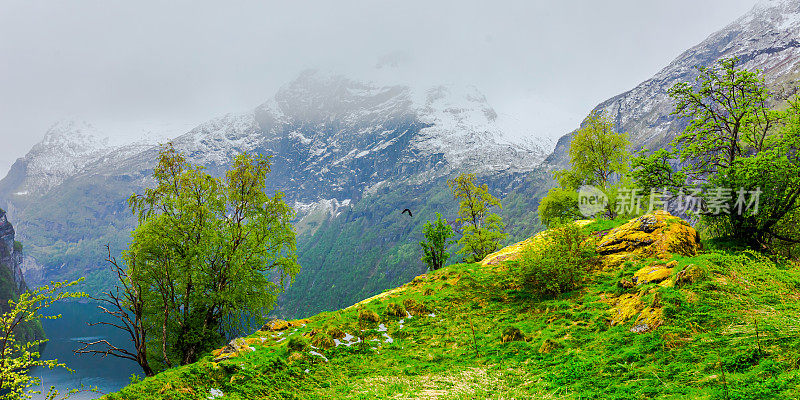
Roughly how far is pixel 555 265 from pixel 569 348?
626 cm

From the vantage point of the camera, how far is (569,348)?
1123cm

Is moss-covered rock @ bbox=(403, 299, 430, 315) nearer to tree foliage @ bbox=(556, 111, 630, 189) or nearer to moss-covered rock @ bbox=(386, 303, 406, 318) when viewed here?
moss-covered rock @ bbox=(386, 303, 406, 318)

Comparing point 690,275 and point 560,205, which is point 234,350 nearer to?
point 690,275

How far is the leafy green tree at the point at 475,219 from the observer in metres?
44.9

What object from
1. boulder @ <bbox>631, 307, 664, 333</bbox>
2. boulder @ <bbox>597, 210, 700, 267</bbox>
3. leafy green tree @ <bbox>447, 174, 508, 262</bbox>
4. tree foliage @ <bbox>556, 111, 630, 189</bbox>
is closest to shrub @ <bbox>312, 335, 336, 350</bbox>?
boulder @ <bbox>631, 307, 664, 333</bbox>

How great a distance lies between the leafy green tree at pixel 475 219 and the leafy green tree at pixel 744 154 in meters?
23.9

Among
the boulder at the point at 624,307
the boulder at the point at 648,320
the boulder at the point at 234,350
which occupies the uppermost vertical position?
the boulder at the point at 234,350

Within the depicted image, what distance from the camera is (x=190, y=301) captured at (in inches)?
976

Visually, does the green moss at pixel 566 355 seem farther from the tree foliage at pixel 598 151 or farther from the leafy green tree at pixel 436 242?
the tree foliage at pixel 598 151

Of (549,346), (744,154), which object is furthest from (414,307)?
(744,154)

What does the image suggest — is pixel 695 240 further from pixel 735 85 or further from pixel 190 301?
pixel 190 301

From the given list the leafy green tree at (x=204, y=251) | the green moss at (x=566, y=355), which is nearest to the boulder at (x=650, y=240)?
the green moss at (x=566, y=355)

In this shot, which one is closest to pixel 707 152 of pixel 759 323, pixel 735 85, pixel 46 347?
pixel 735 85

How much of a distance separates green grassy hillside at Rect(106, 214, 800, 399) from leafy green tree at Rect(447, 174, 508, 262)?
26.6m
